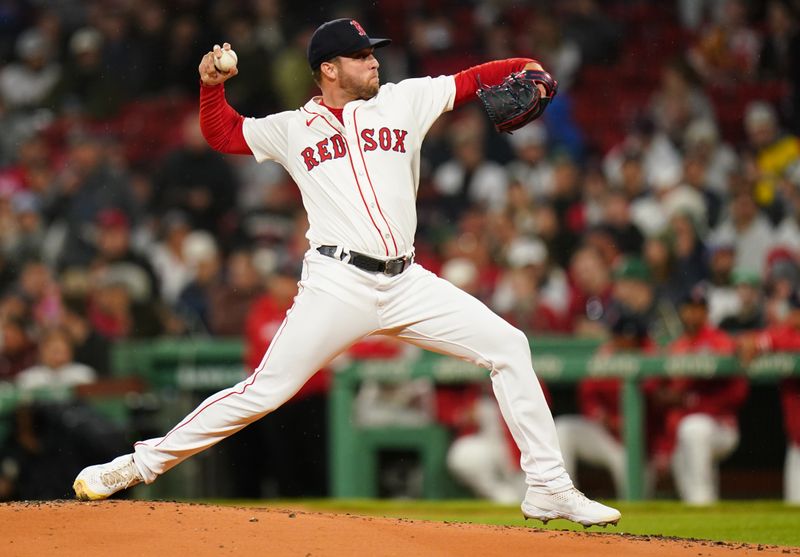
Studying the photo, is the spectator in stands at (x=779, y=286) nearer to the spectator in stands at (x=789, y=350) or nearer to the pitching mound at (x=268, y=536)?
the spectator in stands at (x=789, y=350)

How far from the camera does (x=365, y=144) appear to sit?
5223 millimetres

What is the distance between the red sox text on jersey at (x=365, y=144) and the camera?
206 inches

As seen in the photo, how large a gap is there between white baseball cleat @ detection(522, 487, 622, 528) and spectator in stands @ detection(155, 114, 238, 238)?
7205 millimetres

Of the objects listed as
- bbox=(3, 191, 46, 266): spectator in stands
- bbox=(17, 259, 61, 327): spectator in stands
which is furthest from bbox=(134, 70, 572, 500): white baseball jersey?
bbox=(3, 191, 46, 266): spectator in stands

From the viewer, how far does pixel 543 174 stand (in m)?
11.6

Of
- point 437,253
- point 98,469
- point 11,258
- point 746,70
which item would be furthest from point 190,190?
point 98,469

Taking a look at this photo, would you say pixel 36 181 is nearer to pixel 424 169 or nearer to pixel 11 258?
pixel 11 258

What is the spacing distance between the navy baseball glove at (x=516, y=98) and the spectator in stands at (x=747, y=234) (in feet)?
16.6

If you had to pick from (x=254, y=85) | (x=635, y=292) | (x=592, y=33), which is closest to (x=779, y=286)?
(x=635, y=292)

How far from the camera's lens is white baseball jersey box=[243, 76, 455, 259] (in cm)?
518

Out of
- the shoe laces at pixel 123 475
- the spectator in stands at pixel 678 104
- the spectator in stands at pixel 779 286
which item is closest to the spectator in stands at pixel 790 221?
the spectator in stands at pixel 779 286

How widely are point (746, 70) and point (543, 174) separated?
6.97 feet

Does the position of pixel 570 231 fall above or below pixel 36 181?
below

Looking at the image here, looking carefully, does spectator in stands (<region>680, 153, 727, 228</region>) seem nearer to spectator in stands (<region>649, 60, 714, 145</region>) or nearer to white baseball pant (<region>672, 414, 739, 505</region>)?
spectator in stands (<region>649, 60, 714, 145</region>)
